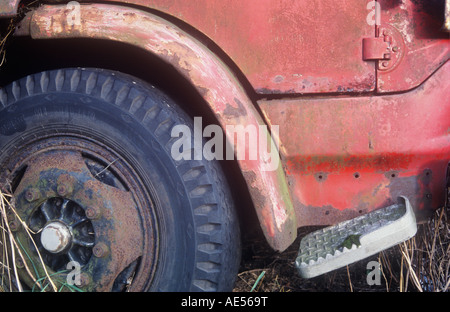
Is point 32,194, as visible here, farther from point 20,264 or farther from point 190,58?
point 190,58

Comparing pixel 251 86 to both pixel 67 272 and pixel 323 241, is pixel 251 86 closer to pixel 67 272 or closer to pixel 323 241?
pixel 323 241

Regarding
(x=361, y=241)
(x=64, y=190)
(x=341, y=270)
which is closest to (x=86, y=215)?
(x=64, y=190)

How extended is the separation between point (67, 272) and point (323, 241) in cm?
101

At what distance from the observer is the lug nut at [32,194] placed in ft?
5.99

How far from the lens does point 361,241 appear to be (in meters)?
1.69

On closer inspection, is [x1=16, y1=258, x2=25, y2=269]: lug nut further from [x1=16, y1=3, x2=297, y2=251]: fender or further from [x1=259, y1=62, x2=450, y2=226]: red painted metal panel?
[x1=259, y1=62, x2=450, y2=226]: red painted metal panel

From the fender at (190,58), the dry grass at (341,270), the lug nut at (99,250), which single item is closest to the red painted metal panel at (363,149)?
the fender at (190,58)

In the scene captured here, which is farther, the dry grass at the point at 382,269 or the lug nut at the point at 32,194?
the dry grass at the point at 382,269

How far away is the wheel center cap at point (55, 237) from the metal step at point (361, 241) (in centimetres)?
88

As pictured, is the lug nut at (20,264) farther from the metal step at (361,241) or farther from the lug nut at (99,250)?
the metal step at (361,241)

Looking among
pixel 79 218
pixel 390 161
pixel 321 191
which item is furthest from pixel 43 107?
pixel 390 161

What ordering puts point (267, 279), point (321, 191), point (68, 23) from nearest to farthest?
point (68, 23), point (321, 191), point (267, 279)

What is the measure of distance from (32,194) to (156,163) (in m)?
0.51

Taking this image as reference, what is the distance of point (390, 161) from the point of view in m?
1.82
